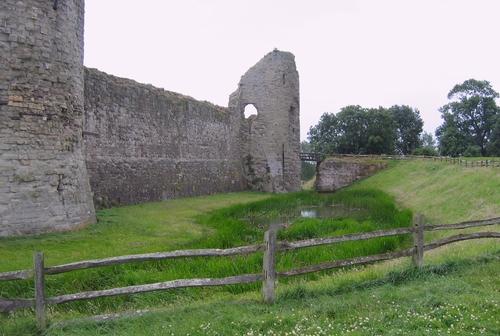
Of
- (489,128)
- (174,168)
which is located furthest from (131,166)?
(489,128)

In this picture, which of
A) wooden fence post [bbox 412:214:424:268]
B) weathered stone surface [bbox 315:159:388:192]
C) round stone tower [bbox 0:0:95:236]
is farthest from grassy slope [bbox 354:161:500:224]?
round stone tower [bbox 0:0:95:236]

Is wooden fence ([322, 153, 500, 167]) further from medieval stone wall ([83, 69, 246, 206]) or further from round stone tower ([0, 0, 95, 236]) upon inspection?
round stone tower ([0, 0, 95, 236])

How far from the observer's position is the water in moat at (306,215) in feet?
50.0

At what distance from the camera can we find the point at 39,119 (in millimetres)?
9844

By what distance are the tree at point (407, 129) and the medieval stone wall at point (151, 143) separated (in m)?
Answer: 36.7

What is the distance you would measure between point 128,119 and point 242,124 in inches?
451

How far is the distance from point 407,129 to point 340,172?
24823 millimetres

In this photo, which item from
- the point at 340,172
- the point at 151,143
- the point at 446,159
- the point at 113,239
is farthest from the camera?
the point at 340,172

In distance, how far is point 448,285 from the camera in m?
5.73

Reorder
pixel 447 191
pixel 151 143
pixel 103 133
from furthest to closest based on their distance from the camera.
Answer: pixel 151 143 → pixel 447 191 → pixel 103 133

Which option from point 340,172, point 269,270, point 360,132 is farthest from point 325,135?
point 269,270

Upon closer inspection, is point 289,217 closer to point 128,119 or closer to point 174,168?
point 174,168

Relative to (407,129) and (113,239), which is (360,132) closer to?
(407,129)

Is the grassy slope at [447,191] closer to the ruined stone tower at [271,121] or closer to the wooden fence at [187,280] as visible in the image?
the ruined stone tower at [271,121]
